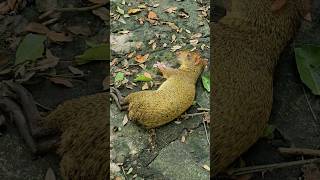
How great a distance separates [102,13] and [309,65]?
1096mm

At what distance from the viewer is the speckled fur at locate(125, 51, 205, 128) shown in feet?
8.01

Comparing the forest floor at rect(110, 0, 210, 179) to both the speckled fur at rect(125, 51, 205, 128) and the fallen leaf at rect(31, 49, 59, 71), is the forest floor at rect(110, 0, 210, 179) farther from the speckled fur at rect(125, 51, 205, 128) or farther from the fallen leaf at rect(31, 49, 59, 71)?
the fallen leaf at rect(31, 49, 59, 71)

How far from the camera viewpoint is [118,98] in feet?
8.43

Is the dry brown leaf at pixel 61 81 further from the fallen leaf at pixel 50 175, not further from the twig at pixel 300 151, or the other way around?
the twig at pixel 300 151

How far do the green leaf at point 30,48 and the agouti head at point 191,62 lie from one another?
680 mm

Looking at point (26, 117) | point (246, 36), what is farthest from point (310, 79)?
point (26, 117)

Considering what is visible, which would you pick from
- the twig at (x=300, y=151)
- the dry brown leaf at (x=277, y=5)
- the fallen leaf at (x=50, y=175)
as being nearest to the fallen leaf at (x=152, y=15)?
the dry brown leaf at (x=277, y=5)

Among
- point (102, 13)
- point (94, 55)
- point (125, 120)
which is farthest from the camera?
point (102, 13)

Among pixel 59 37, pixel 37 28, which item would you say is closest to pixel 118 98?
pixel 59 37

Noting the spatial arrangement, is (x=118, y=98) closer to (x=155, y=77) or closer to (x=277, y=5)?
(x=155, y=77)

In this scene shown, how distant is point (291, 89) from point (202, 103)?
2.18ft

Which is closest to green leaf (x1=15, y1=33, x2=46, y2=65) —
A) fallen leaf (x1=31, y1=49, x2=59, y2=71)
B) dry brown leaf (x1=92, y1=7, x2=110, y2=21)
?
fallen leaf (x1=31, y1=49, x2=59, y2=71)

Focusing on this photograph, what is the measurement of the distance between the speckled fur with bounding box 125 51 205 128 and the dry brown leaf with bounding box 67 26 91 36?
0.61 metres

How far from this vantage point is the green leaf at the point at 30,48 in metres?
2.96
